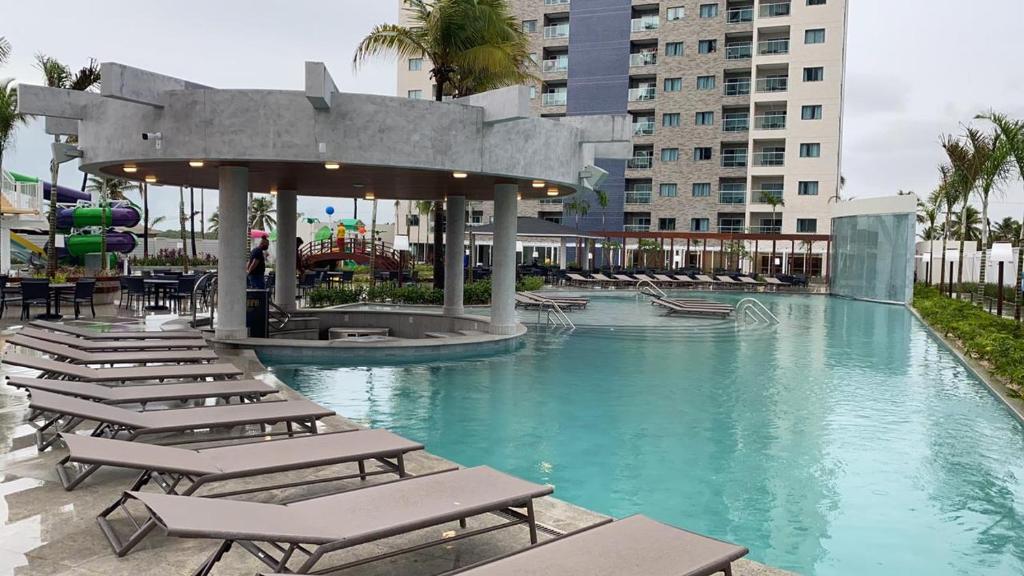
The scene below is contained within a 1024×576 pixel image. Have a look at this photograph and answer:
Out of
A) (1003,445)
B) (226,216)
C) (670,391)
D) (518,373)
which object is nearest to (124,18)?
(226,216)

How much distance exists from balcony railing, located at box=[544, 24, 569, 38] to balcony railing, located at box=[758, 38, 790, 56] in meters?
15.0

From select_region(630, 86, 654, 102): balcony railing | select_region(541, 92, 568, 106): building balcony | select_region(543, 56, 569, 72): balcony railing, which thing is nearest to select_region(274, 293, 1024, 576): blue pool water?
select_region(630, 86, 654, 102): balcony railing

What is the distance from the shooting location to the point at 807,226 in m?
53.9

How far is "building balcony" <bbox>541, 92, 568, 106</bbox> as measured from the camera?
199ft

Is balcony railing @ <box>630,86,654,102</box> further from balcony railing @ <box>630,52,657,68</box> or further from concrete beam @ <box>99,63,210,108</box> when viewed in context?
concrete beam @ <box>99,63,210,108</box>

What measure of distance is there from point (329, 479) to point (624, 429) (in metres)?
4.52

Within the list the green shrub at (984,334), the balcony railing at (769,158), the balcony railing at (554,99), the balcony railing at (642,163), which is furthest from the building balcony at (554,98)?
the green shrub at (984,334)

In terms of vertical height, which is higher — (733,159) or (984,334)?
(733,159)

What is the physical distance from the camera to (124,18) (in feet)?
79.3

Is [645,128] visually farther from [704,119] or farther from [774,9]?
[774,9]

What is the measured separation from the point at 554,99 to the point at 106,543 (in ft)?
194

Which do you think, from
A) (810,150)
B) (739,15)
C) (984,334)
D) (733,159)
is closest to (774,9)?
(739,15)

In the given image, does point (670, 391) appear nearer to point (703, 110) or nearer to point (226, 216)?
point (226, 216)

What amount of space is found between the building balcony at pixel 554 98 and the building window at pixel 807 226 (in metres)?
20.3
